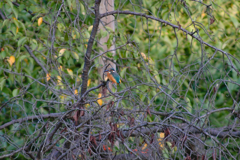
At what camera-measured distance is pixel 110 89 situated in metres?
2.23

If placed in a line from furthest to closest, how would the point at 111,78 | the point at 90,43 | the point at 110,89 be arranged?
1. the point at 110,89
2. the point at 111,78
3. the point at 90,43

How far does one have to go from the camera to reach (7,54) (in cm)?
249

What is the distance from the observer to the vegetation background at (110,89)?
155 cm

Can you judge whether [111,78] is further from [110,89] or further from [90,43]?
[90,43]

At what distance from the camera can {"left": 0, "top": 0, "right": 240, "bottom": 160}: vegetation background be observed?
1548 mm

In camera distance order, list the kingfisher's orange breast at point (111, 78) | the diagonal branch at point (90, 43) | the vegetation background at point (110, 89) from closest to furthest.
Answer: the vegetation background at point (110, 89)
the diagonal branch at point (90, 43)
the kingfisher's orange breast at point (111, 78)

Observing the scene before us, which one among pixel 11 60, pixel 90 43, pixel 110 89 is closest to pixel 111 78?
pixel 110 89

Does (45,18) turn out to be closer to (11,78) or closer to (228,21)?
(11,78)

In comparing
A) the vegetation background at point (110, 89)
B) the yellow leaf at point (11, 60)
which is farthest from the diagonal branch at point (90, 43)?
the yellow leaf at point (11, 60)

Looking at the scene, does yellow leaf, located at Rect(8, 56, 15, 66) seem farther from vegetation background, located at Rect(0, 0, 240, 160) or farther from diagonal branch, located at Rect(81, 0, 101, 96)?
diagonal branch, located at Rect(81, 0, 101, 96)

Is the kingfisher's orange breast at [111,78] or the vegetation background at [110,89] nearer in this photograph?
the vegetation background at [110,89]

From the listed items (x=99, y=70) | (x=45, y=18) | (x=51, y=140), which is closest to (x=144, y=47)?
(x=99, y=70)

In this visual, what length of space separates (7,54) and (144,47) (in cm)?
178

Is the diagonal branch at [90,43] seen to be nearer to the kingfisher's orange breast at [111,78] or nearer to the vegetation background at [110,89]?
the vegetation background at [110,89]
